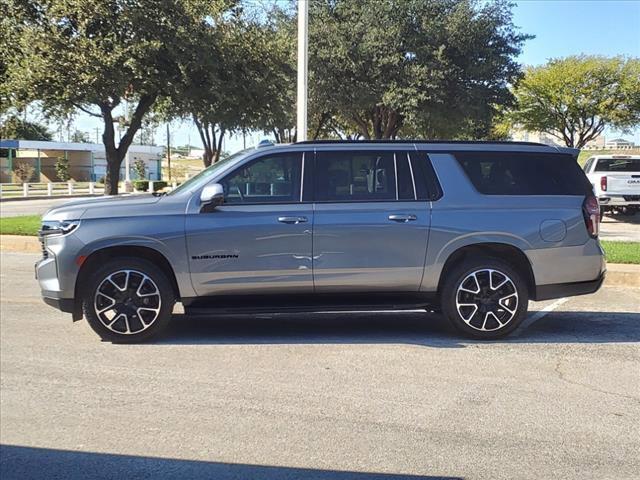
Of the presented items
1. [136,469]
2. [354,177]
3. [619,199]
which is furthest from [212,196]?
[619,199]

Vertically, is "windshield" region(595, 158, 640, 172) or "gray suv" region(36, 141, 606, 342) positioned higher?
"windshield" region(595, 158, 640, 172)

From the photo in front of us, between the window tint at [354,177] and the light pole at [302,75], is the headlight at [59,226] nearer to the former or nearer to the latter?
the window tint at [354,177]

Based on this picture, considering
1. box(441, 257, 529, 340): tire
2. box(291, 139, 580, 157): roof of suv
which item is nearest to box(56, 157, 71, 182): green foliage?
box(291, 139, 580, 157): roof of suv

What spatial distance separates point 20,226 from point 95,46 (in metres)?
5.02

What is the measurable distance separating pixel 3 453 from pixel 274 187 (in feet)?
10.6

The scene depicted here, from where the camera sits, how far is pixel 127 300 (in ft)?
19.8

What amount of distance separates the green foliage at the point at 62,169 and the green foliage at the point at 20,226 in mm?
47845

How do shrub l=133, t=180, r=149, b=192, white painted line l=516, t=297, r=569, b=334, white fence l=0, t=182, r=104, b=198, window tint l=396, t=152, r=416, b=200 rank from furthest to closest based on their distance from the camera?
1. shrub l=133, t=180, r=149, b=192
2. white fence l=0, t=182, r=104, b=198
3. white painted line l=516, t=297, r=569, b=334
4. window tint l=396, t=152, r=416, b=200

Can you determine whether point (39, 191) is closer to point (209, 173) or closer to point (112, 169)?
point (112, 169)

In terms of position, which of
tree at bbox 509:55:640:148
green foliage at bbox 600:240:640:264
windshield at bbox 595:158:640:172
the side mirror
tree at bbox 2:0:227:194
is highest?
tree at bbox 509:55:640:148

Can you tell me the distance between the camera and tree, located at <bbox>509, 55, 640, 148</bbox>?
38.0m

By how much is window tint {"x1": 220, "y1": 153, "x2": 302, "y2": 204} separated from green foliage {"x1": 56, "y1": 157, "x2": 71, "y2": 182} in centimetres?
6064

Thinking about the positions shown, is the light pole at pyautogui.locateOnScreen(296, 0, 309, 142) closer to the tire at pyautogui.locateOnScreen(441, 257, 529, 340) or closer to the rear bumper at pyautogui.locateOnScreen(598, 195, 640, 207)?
the tire at pyautogui.locateOnScreen(441, 257, 529, 340)

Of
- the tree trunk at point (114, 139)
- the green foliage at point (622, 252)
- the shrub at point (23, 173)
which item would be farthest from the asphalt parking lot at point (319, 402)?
the shrub at point (23, 173)
